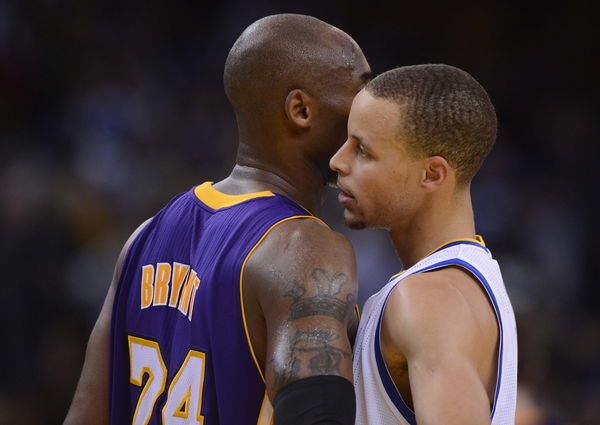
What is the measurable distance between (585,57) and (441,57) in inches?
56.1

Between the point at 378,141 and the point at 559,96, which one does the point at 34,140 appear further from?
the point at 378,141

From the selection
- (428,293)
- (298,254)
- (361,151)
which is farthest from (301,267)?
(361,151)

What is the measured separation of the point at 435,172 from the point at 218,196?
2.12ft

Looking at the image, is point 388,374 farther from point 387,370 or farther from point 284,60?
point 284,60

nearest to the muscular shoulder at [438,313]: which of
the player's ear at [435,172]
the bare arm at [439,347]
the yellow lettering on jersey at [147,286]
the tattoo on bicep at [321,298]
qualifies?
the bare arm at [439,347]

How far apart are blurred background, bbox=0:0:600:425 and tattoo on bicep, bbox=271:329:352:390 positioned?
4.02 m

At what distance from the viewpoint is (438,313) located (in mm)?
2158

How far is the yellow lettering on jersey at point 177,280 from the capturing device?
2.65 metres

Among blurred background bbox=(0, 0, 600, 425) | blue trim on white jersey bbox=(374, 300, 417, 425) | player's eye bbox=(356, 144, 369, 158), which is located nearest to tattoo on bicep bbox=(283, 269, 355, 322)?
blue trim on white jersey bbox=(374, 300, 417, 425)

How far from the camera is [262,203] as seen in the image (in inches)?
101

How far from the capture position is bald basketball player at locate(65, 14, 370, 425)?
2266mm

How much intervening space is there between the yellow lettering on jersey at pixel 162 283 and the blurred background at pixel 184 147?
3.82m

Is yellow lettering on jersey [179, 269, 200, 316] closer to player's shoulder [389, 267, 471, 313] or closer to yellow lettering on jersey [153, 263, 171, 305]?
yellow lettering on jersey [153, 263, 171, 305]

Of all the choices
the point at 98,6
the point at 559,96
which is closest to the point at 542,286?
the point at 559,96
